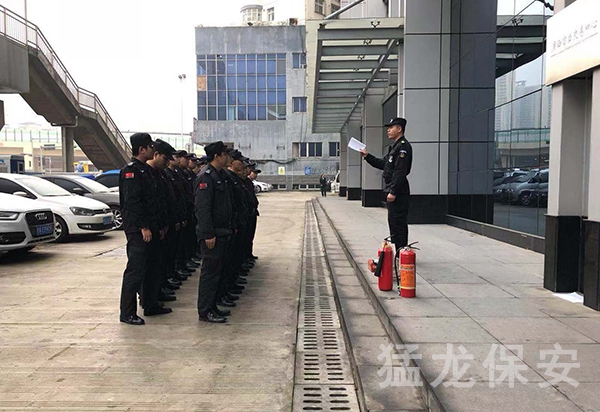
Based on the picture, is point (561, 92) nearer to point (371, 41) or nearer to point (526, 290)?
point (526, 290)

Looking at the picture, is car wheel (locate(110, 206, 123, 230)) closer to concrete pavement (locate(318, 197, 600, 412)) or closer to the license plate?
the license plate

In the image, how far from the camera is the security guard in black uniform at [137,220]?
5478 mm

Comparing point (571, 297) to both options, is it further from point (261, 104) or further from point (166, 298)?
point (261, 104)

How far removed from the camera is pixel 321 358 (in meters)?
4.62

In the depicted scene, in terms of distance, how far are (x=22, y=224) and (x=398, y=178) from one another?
6920mm

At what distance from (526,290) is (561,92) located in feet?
7.87

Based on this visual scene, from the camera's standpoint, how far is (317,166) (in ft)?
182

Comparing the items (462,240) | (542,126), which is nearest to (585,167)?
(542,126)

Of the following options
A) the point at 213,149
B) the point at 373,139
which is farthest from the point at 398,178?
the point at 373,139

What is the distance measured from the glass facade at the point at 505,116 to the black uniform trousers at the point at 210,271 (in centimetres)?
623

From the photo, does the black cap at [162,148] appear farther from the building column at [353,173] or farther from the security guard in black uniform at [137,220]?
the building column at [353,173]

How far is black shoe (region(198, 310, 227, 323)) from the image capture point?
557 cm

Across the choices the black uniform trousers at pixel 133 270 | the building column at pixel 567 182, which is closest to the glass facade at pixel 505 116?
the building column at pixel 567 182

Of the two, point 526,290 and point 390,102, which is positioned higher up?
point 390,102
